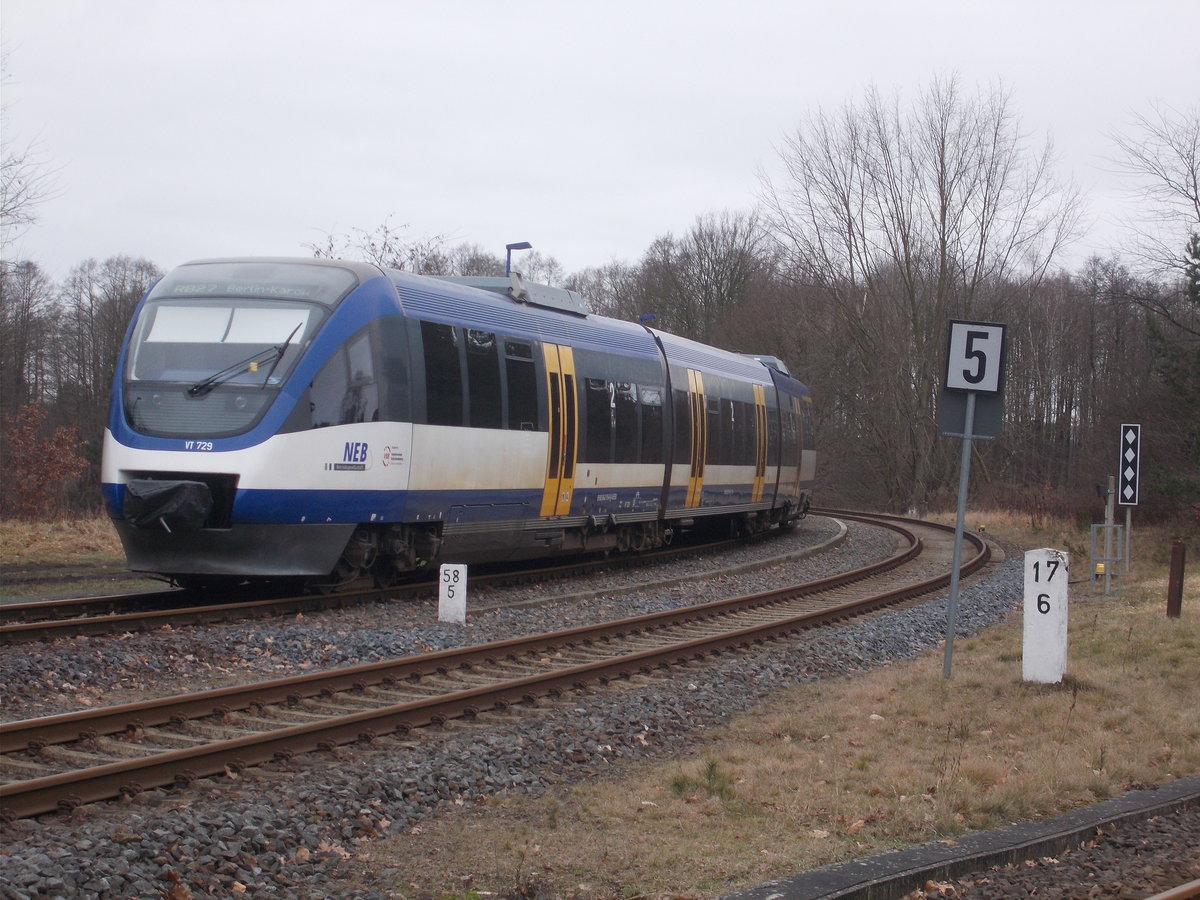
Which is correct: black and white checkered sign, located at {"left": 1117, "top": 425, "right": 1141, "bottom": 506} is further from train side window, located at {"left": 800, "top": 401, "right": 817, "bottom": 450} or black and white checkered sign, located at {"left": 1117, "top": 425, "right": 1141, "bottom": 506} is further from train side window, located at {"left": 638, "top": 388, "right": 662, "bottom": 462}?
train side window, located at {"left": 800, "top": 401, "right": 817, "bottom": 450}

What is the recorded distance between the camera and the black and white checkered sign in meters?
16.2

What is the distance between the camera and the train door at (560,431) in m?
15.3

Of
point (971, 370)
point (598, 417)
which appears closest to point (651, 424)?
point (598, 417)

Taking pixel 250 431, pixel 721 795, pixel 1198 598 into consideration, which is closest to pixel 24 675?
pixel 250 431

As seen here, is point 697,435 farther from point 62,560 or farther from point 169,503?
point 169,503

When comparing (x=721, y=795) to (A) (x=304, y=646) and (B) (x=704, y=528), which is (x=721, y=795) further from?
(B) (x=704, y=528)

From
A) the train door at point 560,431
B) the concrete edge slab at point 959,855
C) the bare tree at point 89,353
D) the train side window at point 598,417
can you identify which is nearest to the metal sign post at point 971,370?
the concrete edge slab at point 959,855

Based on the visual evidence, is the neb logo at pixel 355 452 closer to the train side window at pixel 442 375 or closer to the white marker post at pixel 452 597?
the train side window at pixel 442 375

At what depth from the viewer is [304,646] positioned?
399 inches

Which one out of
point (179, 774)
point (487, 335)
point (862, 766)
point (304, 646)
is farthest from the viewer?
point (487, 335)

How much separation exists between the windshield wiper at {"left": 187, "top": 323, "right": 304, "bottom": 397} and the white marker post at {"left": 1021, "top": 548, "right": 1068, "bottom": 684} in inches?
277

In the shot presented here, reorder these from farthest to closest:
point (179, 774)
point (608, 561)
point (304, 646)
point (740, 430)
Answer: point (740, 430) → point (608, 561) → point (304, 646) → point (179, 774)

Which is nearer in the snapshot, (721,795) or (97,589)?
(721,795)

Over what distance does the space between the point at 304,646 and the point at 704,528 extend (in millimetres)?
15218
